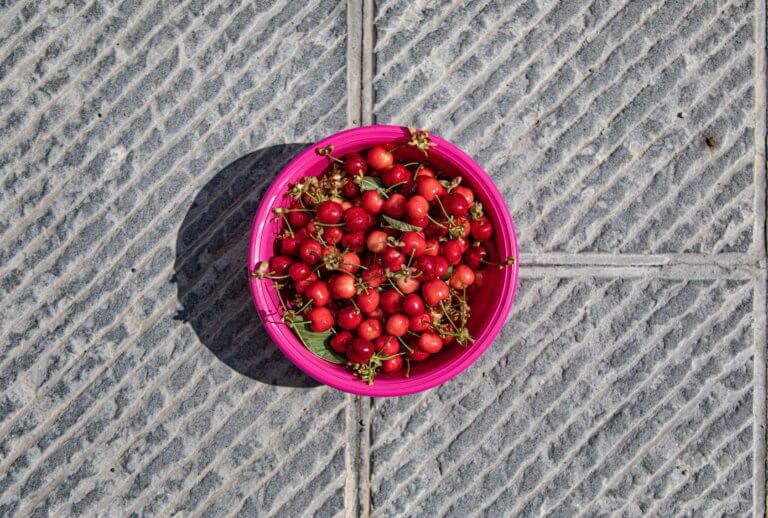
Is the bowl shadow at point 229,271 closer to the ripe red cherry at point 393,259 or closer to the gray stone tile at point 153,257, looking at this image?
the gray stone tile at point 153,257

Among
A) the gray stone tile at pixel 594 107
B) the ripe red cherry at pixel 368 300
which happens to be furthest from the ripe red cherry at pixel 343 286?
the gray stone tile at pixel 594 107

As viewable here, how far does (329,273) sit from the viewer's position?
1.52 m

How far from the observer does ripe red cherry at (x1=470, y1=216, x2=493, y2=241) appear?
153 cm

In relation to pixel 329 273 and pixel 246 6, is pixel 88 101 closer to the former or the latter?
pixel 246 6

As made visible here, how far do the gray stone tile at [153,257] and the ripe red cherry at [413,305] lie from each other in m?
0.39

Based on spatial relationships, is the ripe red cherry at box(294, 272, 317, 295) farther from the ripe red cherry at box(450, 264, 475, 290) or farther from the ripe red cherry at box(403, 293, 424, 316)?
the ripe red cherry at box(450, 264, 475, 290)

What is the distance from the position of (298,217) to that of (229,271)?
0.33 meters

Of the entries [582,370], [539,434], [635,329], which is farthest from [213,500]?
[635,329]

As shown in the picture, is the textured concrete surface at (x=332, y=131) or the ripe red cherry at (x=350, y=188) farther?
the textured concrete surface at (x=332, y=131)

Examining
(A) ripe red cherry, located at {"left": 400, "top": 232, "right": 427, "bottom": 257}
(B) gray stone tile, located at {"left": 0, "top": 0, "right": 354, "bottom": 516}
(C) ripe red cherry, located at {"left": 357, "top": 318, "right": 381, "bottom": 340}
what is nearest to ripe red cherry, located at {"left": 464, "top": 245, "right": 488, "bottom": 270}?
→ (A) ripe red cherry, located at {"left": 400, "top": 232, "right": 427, "bottom": 257}

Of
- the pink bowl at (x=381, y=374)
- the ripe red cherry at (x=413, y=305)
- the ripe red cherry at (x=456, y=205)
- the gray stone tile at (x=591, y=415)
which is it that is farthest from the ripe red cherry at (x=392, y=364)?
the ripe red cherry at (x=456, y=205)

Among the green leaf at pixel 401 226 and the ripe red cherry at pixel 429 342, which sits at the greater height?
the green leaf at pixel 401 226

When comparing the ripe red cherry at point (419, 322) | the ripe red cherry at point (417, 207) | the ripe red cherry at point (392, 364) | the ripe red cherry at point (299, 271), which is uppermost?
the ripe red cherry at point (417, 207)

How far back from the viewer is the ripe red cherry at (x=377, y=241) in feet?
4.91
